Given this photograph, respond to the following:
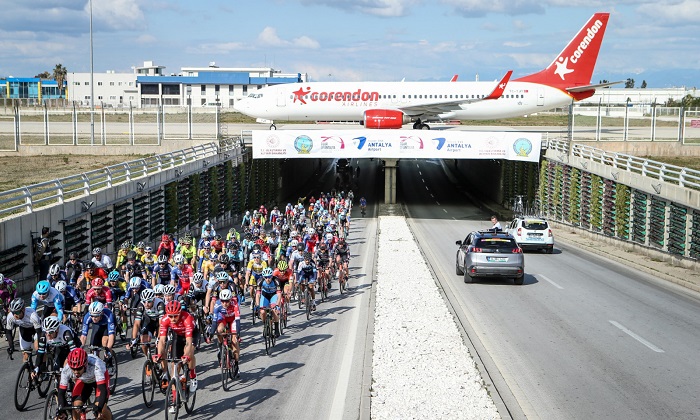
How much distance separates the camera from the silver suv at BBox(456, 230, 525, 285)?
79.0 feet

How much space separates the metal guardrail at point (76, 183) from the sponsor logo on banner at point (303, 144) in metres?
3.91

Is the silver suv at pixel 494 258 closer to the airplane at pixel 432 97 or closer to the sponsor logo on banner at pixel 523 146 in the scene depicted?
the sponsor logo on banner at pixel 523 146

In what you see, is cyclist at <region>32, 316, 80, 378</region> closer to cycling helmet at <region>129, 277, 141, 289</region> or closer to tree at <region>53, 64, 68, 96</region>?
cycling helmet at <region>129, 277, 141, 289</region>

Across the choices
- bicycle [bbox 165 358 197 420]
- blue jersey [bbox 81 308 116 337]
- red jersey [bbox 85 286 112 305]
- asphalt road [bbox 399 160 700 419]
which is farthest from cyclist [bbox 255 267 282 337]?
asphalt road [bbox 399 160 700 419]

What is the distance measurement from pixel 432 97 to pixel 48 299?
1789 inches

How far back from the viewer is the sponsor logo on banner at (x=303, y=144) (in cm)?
4762

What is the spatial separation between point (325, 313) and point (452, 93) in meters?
39.8

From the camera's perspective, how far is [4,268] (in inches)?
798

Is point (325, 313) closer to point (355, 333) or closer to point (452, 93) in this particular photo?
point (355, 333)

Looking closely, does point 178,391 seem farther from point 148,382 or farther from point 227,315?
point 227,315

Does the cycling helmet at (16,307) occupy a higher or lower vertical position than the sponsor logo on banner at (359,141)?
lower

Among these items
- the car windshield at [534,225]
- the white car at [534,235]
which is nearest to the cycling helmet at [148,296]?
the white car at [534,235]

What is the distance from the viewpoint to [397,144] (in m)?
48.7

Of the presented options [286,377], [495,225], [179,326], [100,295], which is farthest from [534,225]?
[179,326]
